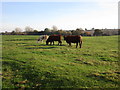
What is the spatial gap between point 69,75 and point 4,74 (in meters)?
4.47

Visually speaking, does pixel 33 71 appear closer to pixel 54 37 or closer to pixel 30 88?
pixel 30 88

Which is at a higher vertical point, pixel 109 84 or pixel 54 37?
pixel 54 37

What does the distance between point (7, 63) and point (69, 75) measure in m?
5.69

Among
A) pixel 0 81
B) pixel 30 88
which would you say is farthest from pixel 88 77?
pixel 0 81

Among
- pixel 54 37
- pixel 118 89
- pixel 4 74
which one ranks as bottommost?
pixel 118 89

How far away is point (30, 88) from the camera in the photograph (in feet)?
20.0

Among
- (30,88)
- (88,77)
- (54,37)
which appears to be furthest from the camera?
(54,37)

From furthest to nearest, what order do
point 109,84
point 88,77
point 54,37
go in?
point 54,37 < point 88,77 < point 109,84

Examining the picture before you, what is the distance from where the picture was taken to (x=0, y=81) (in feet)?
22.3

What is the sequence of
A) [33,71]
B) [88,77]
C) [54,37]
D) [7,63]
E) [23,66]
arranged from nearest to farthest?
[88,77]
[33,71]
[23,66]
[7,63]
[54,37]

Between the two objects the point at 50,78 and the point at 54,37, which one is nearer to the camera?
the point at 50,78

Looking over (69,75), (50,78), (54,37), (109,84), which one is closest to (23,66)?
(50,78)

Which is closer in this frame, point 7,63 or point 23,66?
point 23,66

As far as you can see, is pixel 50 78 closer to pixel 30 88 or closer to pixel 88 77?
pixel 30 88
